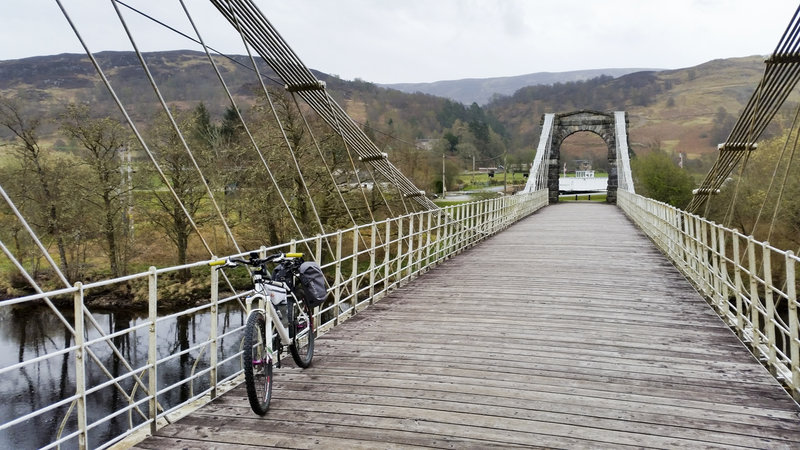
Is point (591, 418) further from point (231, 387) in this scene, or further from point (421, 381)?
point (231, 387)

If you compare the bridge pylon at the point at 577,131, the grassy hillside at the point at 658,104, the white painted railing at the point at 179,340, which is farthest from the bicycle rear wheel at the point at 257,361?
the grassy hillside at the point at 658,104

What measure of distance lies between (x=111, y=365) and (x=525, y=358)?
15.1 metres

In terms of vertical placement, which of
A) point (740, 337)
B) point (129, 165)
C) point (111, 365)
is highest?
point (129, 165)

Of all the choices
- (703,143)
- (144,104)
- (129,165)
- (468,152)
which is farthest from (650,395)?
(703,143)

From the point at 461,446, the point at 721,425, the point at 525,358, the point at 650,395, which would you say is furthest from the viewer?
the point at 525,358

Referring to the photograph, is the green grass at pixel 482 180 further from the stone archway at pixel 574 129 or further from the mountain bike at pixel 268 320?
the mountain bike at pixel 268 320

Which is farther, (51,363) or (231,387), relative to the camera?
(51,363)

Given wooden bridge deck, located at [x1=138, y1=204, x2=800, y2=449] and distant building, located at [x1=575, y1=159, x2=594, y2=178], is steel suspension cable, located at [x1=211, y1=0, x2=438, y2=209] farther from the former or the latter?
distant building, located at [x1=575, y1=159, x2=594, y2=178]

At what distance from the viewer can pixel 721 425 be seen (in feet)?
10.00

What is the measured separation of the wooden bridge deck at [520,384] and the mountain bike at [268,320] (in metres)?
0.17

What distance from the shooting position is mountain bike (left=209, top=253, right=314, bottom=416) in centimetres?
310

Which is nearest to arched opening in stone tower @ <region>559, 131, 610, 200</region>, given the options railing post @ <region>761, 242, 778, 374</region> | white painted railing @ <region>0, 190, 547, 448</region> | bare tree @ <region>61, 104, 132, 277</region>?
white painted railing @ <region>0, 190, 547, 448</region>

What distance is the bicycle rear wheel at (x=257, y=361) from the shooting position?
3.01m

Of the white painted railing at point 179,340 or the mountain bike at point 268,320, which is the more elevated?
the mountain bike at point 268,320
